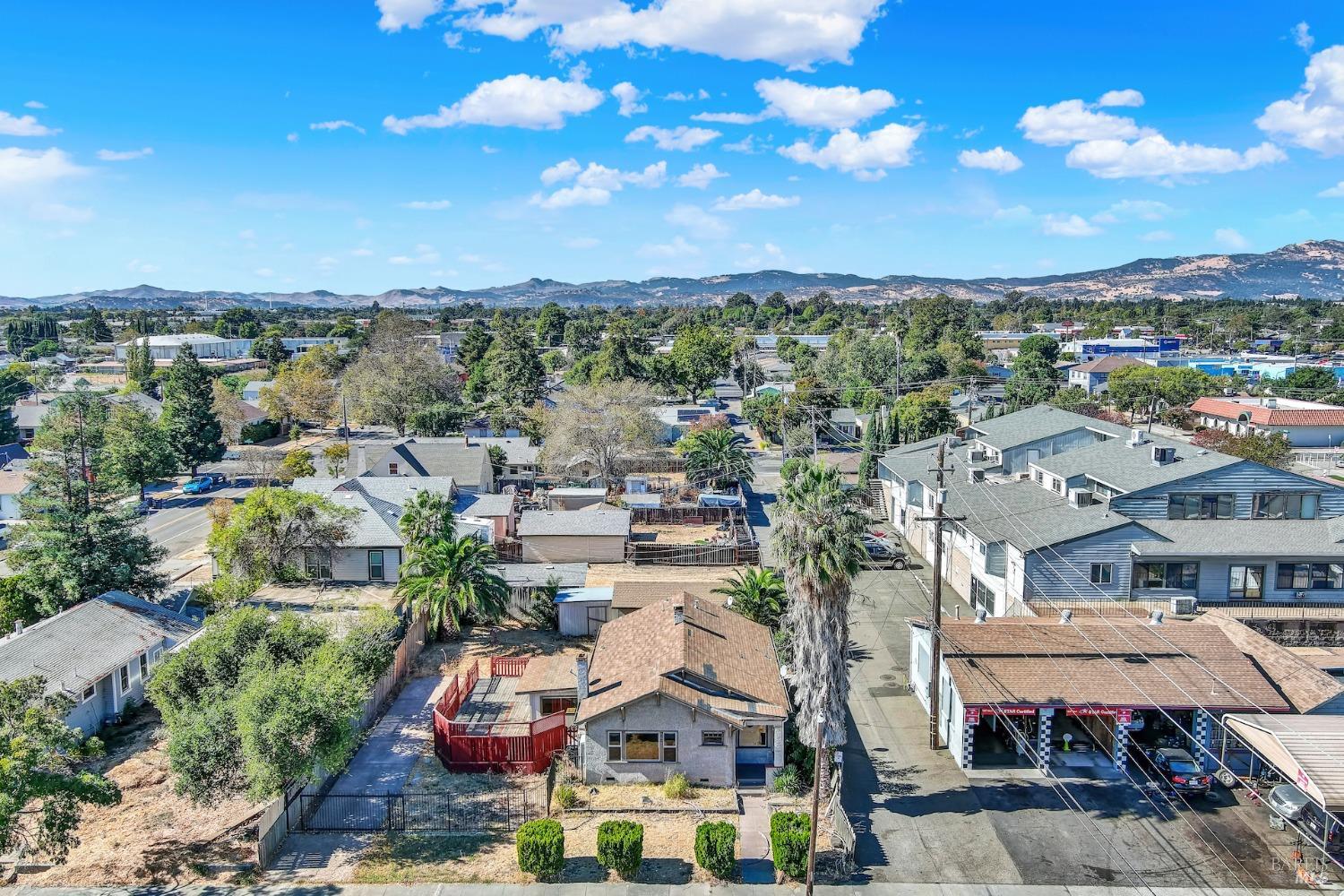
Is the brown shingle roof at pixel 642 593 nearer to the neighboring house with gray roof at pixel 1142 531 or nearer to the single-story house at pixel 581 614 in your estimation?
the single-story house at pixel 581 614

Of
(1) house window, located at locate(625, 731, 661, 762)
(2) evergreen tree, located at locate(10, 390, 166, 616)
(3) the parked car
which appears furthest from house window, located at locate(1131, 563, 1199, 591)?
(2) evergreen tree, located at locate(10, 390, 166, 616)

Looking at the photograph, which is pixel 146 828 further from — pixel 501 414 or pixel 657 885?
pixel 501 414

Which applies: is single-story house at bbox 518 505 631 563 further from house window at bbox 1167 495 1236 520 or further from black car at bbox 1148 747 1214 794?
black car at bbox 1148 747 1214 794

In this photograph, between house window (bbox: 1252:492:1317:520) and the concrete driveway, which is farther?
house window (bbox: 1252:492:1317:520)

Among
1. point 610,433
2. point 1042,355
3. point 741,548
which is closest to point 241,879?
point 741,548

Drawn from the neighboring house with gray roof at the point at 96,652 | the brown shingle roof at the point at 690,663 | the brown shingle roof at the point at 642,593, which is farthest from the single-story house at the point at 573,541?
the neighboring house with gray roof at the point at 96,652

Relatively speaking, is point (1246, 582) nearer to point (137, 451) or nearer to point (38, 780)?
point (38, 780)

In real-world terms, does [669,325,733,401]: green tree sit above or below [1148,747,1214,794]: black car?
above
